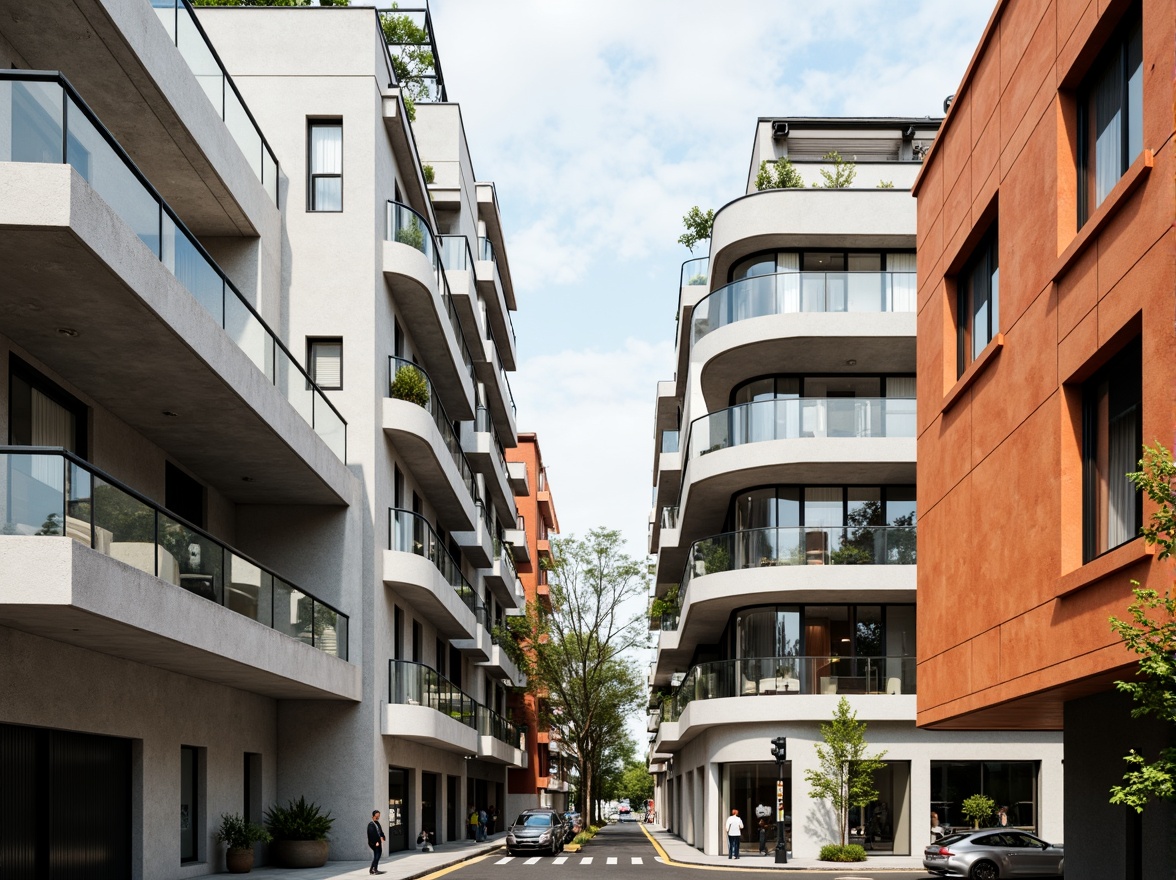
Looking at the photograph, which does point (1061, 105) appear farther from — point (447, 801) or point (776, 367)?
point (447, 801)

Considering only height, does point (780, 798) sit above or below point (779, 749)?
below

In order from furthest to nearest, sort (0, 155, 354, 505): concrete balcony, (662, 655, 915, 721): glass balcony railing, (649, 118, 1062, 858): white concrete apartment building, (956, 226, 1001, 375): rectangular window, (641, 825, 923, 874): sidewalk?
(662, 655, 915, 721): glass balcony railing
(649, 118, 1062, 858): white concrete apartment building
(641, 825, 923, 874): sidewalk
(956, 226, 1001, 375): rectangular window
(0, 155, 354, 505): concrete balcony

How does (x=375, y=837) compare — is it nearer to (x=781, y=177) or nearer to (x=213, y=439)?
(x=213, y=439)

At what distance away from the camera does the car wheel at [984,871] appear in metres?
25.5

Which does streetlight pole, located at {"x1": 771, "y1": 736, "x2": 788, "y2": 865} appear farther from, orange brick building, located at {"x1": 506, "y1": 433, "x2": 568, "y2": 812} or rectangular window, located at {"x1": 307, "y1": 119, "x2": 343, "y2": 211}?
orange brick building, located at {"x1": 506, "y1": 433, "x2": 568, "y2": 812}

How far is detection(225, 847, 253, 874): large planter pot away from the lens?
24.0 meters

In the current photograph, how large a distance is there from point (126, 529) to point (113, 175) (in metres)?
4.27

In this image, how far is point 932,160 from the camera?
20.0 m

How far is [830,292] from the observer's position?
3356 centimetres

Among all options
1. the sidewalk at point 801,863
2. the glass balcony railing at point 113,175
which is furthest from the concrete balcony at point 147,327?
the sidewalk at point 801,863

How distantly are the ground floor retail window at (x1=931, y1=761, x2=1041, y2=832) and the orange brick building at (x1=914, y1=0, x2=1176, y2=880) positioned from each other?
1401cm

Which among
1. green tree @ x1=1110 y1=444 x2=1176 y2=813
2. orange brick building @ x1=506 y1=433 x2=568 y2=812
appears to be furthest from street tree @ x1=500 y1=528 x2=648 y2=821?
green tree @ x1=1110 y1=444 x2=1176 y2=813

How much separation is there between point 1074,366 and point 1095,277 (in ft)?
3.26

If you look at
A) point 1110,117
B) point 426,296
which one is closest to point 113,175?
point 1110,117
